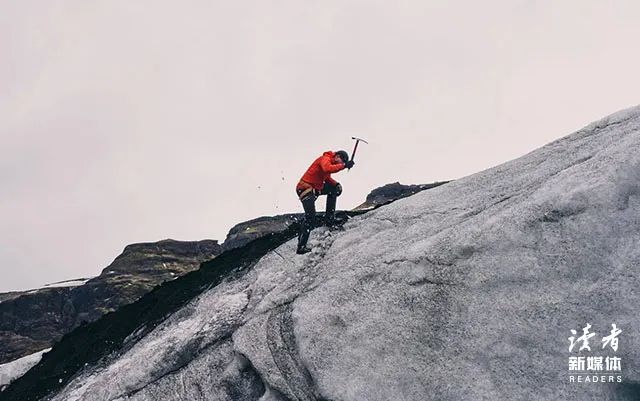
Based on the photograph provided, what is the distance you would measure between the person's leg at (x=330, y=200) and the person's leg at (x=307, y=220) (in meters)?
0.94

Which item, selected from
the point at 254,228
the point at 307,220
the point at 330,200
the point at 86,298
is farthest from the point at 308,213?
the point at 254,228

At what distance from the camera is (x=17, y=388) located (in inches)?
938

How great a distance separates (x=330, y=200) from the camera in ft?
74.9

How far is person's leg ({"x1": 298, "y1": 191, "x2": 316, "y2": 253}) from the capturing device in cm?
2136

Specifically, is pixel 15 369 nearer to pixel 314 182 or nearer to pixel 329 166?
pixel 314 182

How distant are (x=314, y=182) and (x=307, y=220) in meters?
1.50

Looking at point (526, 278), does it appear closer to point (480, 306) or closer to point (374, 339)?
point (480, 306)

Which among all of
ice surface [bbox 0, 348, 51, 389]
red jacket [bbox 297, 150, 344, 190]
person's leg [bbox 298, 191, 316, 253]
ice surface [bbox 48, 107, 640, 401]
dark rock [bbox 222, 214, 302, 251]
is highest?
dark rock [bbox 222, 214, 302, 251]

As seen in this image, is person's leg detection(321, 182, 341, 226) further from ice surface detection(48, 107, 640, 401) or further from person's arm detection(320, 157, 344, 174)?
ice surface detection(48, 107, 640, 401)

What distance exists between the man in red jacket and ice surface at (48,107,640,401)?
1856 millimetres

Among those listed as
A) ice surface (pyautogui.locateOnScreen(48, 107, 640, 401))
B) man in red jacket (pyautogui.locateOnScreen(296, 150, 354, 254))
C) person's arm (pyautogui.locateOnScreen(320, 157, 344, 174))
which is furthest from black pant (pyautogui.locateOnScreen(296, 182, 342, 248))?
ice surface (pyautogui.locateOnScreen(48, 107, 640, 401))

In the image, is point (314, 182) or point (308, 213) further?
point (314, 182)

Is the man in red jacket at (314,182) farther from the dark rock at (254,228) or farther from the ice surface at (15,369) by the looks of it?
the dark rock at (254,228)

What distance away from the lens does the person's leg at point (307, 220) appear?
2136 cm
